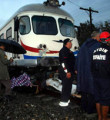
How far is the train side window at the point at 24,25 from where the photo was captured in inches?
350

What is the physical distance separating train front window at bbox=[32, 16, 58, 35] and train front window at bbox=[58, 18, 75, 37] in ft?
1.21

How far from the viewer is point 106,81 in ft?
13.3

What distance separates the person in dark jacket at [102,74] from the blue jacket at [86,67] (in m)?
0.14

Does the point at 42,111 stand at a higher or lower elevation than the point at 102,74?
lower

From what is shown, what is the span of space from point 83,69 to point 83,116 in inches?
51.4

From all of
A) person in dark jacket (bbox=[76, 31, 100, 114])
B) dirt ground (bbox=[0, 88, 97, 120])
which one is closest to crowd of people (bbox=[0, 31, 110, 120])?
person in dark jacket (bbox=[76, 31, 100, 114])

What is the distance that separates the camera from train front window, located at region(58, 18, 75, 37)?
31.1 ft

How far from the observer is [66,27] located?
9711 mm

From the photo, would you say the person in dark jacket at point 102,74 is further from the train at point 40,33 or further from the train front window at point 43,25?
the train front window at point 43,25

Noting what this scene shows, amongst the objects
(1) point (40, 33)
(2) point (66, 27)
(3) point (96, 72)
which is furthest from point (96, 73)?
(2) point (66, 27)

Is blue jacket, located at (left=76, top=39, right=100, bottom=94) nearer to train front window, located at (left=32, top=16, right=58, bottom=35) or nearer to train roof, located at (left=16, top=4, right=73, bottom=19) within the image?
train front window, located at (left=32, top=16, right=58, bottom=35)

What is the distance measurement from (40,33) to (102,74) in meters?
5.15

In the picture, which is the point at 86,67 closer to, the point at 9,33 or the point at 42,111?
the point at 42,111

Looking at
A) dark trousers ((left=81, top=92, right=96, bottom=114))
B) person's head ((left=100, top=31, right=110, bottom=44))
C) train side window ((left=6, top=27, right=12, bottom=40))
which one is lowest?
dark trousers ((left=81, top=92, right=96, bottom=114))
